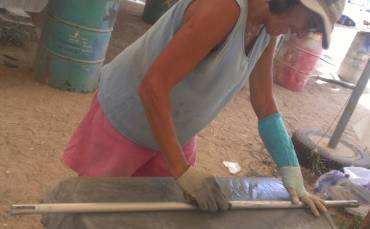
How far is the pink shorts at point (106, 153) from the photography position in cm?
183

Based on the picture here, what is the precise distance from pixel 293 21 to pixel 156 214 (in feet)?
2.43

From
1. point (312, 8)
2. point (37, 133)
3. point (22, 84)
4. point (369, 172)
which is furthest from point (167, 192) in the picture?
point (22, 84)

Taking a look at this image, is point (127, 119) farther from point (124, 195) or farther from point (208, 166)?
point (208, 166)

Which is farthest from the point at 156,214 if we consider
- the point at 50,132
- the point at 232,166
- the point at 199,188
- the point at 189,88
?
the point at 232,166

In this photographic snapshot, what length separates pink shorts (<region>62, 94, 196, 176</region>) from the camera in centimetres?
183

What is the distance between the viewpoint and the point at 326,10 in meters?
1.43

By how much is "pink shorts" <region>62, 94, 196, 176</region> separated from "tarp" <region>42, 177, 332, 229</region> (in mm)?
199

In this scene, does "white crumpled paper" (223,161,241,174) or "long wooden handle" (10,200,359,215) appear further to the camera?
"white crumpled paper" (223,161,241,174)

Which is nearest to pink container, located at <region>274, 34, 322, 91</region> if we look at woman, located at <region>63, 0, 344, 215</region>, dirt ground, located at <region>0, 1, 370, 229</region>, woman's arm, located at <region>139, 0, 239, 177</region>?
dirt ground, located at <region>0, 1, 370, 229</region>

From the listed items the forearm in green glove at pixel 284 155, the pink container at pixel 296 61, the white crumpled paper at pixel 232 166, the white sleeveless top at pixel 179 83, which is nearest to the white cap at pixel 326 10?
the white sleeveless top at pixel 179 83

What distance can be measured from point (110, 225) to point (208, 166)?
2.48 m

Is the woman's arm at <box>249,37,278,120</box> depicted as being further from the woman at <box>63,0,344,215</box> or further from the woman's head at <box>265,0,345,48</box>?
the woman's head at <box>265,0,345,48</box>

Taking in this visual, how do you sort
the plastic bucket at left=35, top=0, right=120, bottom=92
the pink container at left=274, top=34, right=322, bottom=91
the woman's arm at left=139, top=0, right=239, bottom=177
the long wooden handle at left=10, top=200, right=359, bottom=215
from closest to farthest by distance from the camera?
1. the long wooden handle at left=10, top=200, right=359, bottom=215
2. the woman's arm at left=139, top=0, right=239, bottom=177
3. the plastic bucket at left=35, top=0, right=120, bottom=92
4. the pink container at left=274, top=34, right=322, bottom=91

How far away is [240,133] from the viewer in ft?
15.4
